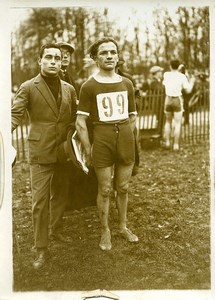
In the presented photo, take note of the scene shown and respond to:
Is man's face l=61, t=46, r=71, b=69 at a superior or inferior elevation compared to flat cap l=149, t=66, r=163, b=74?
superior

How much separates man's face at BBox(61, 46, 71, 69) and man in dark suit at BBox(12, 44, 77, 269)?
2 cm

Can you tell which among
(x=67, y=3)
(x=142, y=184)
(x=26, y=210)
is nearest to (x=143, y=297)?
(x=142, y=184)

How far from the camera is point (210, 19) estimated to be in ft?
7.97

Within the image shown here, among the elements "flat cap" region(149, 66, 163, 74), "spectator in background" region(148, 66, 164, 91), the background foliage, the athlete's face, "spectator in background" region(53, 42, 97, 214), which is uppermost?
the background foliage

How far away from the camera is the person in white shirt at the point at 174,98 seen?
2.44 metres

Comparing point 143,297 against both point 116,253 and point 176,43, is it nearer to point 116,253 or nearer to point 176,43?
point 116,253

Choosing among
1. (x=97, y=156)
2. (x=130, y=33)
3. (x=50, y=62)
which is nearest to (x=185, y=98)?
(x=130, y=33)

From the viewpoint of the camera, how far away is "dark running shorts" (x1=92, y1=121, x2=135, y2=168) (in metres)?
2.29

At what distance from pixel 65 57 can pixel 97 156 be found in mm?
576

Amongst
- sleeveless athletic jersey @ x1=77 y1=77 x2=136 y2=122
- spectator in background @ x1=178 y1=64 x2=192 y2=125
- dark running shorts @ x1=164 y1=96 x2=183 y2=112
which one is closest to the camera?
sleeveless athletic jersey @ x1=77 y1=77 x2=136 y2=122

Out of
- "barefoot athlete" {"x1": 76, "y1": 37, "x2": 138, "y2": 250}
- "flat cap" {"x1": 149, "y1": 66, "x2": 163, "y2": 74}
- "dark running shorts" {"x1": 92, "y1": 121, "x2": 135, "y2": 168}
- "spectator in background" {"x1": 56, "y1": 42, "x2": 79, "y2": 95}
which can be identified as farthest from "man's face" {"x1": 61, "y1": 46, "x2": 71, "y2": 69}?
"flat cap" {"x1": 149, "y1": 66, "x2": 163, "y2": 74}

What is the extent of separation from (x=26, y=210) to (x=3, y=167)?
282 mm

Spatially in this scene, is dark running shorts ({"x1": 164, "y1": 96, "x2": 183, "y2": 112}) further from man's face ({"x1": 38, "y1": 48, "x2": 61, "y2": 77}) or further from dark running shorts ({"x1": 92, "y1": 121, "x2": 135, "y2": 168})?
man's face ({"x1": 38, "y1": 48, "x2": 61, "y2": 77})

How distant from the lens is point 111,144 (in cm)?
230
